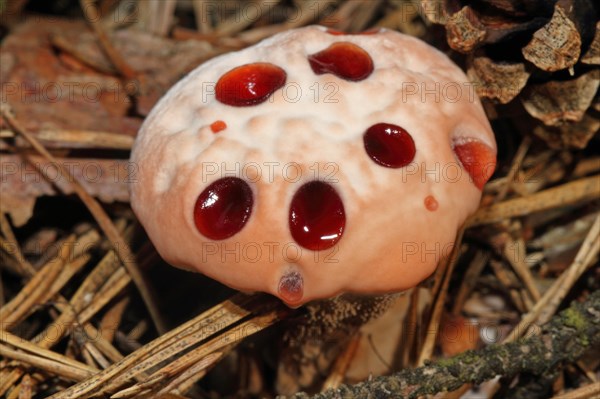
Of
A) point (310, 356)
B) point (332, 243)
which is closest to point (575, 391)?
point (310, 356)

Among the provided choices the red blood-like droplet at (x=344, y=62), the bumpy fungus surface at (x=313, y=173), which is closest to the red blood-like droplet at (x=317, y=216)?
the bumpy fungus surface at (x=313, y=173)

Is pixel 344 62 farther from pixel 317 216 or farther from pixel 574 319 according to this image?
pixel 574 319

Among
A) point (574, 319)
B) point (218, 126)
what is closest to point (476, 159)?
point (574, 319)

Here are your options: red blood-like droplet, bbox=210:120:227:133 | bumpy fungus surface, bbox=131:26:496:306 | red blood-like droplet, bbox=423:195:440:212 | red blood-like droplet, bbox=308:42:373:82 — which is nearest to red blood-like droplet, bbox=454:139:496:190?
bumpy fungus surface, bbox=131:26:496:306

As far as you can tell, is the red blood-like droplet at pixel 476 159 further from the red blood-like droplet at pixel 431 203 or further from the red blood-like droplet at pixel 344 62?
the red blood-like droplet at pixel 344 62

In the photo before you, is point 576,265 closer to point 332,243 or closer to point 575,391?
point 575,391

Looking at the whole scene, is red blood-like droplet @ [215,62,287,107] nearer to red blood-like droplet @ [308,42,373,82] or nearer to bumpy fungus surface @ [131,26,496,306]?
bumpy fungus surface @ [131,26,496,306]
